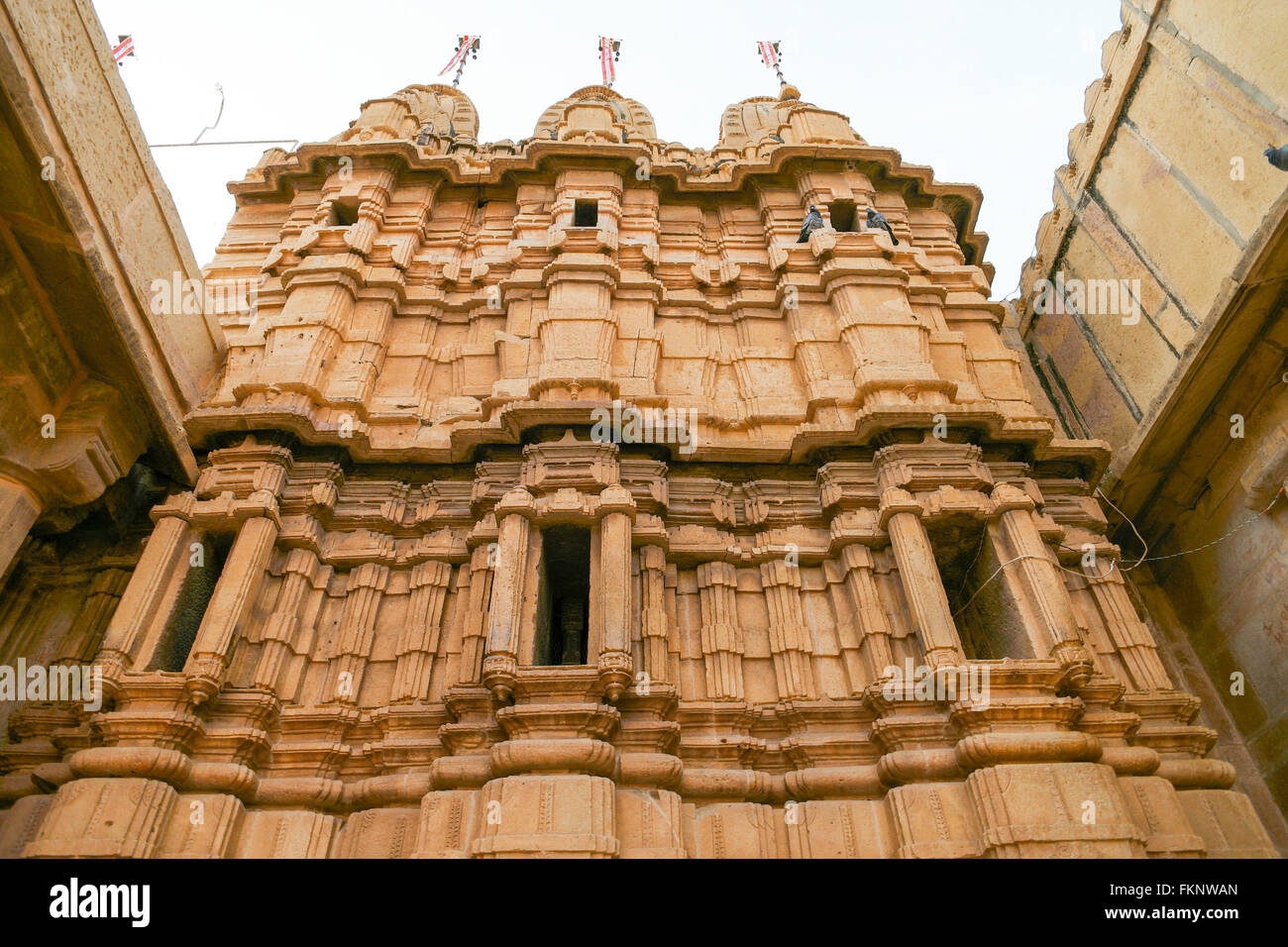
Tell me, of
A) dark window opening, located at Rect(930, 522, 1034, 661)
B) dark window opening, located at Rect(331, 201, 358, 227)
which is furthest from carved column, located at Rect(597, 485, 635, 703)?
dark window opening, located at Rect(331, 201, 358, 227)

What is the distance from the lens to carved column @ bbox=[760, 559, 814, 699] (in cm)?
812

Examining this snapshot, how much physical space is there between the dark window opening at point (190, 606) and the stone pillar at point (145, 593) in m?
0.17

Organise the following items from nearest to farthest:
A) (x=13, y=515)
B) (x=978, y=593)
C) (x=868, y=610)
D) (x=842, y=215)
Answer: (x=13, y=515) < (x=868, y=610) < (x=978, y=593) < (x=842, y=215)

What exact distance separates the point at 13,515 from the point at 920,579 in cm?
841

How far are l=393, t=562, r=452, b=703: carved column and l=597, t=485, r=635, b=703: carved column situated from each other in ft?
5.86

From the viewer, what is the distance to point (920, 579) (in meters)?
8.24

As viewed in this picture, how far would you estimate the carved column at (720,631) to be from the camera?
26.3 ft

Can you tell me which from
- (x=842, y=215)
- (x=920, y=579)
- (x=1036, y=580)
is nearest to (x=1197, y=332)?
(x=1036, y=580)

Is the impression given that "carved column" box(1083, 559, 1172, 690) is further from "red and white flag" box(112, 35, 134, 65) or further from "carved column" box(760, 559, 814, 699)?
"red and white flag" box(112, 35, 134, 65)

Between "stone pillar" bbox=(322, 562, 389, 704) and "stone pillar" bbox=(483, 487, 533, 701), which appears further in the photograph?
A: "stone pillar" bbox=(322, 562, 389, 704)

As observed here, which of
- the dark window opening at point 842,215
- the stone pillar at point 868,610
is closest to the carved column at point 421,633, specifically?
the stone pillar at point 868,610

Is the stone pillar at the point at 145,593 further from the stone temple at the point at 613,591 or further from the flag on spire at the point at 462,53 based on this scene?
the flag on spire at the point at 462,53

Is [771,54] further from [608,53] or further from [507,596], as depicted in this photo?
[507,596]

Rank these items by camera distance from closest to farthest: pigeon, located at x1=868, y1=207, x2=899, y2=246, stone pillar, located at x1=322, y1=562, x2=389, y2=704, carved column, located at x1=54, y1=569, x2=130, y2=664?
stone pillar, located at x1=322, y1=562, x2=389, y2=704 → carved column, located at x1=54, y1=569, x2=130, y2=664 → pigeon, located at x1=868, y1=207, x2=899, y2=246
